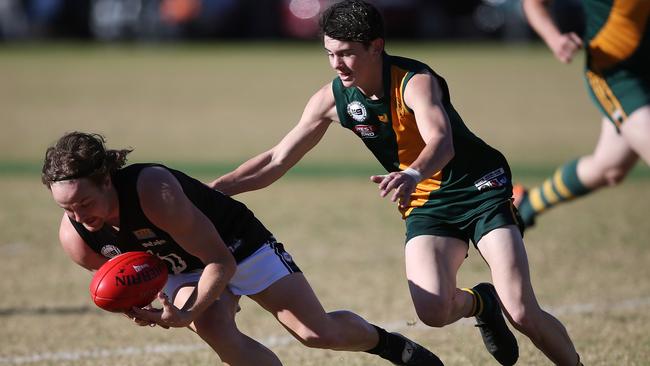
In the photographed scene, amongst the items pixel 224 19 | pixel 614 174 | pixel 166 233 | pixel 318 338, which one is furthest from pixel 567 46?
pixel 224 19

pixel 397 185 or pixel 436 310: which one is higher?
pixel 397 185

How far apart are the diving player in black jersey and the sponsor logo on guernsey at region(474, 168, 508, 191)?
81 centimetres

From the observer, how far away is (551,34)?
6.48 metres

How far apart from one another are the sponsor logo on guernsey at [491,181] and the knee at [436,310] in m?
0.57

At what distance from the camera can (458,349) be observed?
18.7 feet

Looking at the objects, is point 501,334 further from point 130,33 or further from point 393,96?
point 130,33

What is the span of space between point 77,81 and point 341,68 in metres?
17.5

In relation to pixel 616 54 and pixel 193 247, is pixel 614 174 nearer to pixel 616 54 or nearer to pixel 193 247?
pixel 616 54

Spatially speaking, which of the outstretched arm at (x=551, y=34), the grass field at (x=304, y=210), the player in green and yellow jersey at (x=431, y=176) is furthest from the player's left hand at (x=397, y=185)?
the outstretched arm at (x=551, y=34)

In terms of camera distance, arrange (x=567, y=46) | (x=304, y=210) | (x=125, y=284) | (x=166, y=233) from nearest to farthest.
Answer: (x=125, y=284), (x=166, y=233), (x=567, y=46), (x=304, y=210)

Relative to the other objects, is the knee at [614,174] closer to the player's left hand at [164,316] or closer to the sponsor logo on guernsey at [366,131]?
the sponsor logo on guernsey at [366,131]

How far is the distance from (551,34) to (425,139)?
2249 millimetres

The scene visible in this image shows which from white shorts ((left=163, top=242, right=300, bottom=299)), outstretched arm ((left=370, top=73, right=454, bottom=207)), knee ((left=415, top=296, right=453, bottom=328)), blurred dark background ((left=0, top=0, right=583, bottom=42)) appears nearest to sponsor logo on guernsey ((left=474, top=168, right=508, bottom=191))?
outstretched arm ((left=370, top=73, right=454, bottom=207))

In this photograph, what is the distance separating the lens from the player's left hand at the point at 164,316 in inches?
157
